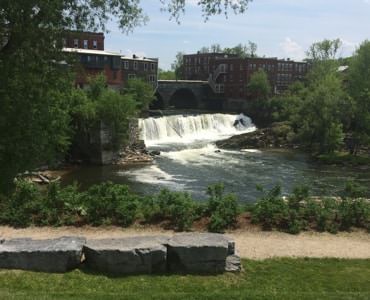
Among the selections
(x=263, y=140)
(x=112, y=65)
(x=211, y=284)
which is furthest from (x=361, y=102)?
(x=211, y=284)

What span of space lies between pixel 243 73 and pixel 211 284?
84628mm

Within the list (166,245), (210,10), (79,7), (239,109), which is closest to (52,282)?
(166,245)

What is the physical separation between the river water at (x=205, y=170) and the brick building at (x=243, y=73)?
30.7m

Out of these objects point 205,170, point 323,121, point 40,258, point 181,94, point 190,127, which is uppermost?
point 181,94

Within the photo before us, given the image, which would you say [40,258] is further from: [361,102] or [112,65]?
[112,65]

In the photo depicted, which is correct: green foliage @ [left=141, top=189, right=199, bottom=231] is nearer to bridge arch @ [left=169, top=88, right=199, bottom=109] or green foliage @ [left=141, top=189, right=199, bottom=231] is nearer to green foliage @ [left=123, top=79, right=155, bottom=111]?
green foliage @ [left=123, top=79, right=155, bottom=111]

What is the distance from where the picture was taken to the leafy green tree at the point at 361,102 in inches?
2053

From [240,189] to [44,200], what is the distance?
19152 mm

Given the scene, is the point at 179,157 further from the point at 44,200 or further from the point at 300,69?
the point at 300,69

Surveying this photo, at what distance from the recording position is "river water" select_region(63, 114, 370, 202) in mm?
35250

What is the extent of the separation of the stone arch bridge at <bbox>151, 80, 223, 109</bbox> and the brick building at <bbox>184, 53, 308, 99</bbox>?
1.92 metres

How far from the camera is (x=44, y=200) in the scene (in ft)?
53.5

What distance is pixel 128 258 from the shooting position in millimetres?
10773

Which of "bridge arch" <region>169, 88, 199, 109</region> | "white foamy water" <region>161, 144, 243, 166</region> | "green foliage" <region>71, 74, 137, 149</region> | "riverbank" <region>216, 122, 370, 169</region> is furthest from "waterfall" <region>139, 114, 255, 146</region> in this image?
"bridge arch" <region>169, 88, 199, 109</region>
